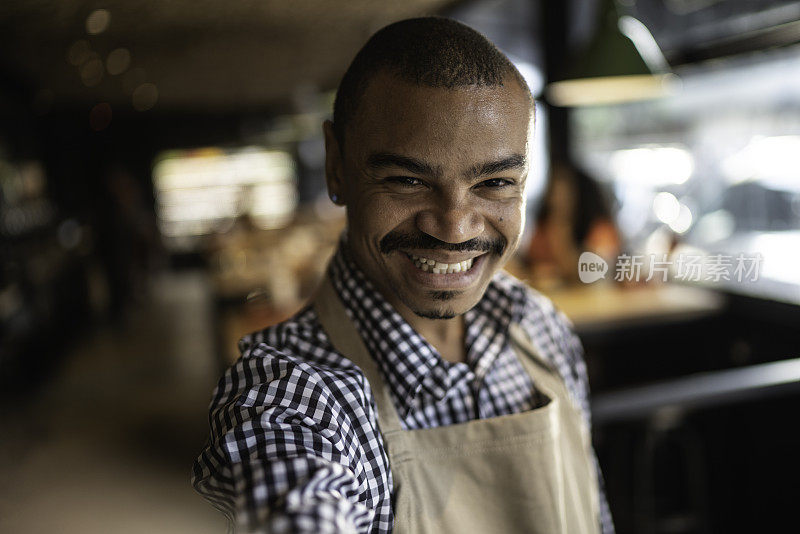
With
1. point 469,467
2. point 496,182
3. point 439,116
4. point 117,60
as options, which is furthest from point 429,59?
point 117,60

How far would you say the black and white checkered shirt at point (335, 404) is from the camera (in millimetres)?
615

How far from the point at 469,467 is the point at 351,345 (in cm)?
24

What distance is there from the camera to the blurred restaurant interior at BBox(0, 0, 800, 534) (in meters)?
1.46

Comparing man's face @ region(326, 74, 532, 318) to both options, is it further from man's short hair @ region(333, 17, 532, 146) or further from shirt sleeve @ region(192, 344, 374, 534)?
shirt sleeve @ region(192, 344, 374, 534)

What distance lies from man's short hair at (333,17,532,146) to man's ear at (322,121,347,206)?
0.03m

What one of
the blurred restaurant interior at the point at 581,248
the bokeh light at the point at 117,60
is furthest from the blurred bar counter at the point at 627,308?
the bokeh light at the point at 117,60

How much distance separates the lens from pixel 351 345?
2.84 ft

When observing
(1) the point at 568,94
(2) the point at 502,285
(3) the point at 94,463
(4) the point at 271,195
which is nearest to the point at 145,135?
(4) the point at 271,195

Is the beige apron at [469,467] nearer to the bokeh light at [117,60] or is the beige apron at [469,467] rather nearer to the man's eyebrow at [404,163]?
the man's eyebrow at [404,163]

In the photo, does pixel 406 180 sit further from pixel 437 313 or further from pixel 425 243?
pixel 437 313

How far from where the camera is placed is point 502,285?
105 centimetres

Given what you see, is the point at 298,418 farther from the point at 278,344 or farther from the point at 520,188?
the point at 520,188

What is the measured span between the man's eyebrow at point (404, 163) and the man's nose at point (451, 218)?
0.13 feet

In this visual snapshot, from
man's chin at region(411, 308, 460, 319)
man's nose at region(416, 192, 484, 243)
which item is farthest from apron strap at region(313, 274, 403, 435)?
man's nose at region(416, 192, 484, 243)
